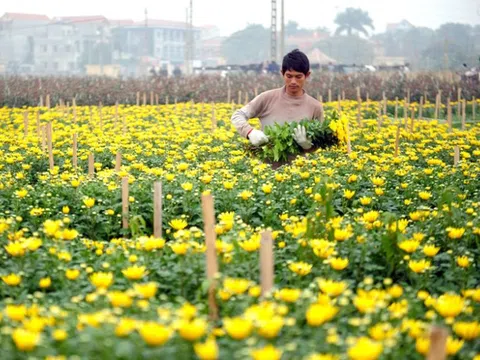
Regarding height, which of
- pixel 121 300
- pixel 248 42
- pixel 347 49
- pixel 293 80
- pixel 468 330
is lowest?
pixel 468 330

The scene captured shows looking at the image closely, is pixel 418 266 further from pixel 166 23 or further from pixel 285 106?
pixel 166 23

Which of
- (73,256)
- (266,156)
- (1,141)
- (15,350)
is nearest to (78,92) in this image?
(1,141)

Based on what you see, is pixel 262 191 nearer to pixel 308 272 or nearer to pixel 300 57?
pixel 300 57

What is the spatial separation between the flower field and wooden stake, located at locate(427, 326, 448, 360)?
159mm

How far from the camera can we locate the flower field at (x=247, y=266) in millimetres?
2502

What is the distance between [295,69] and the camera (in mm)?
6383

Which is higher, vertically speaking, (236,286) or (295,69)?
(295,69)

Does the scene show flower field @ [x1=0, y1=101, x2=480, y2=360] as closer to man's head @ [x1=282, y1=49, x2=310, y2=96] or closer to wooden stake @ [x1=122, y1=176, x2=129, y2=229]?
wooden stake @ [x1=122, y1=176, x2=129, y2=229]

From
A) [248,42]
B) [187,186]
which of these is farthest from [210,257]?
[248,42]

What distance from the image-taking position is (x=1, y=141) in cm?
919

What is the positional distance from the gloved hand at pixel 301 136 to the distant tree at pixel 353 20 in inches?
3642

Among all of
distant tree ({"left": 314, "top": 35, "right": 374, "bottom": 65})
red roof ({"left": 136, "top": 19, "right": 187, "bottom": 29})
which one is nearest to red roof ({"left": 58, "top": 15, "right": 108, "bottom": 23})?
red roof ({"left": 136, "top": 19, "right": 187, "bottom": 29})

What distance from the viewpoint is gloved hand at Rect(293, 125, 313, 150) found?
20.1 feet

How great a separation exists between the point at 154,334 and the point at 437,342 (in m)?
0.78
